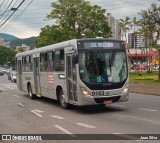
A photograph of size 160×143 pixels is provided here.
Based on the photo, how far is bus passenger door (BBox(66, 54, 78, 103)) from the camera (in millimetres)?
15414

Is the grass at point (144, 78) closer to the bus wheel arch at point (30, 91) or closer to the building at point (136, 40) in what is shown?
the building at point (136, 40)

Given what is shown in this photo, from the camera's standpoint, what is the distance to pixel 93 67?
15203 millimetres

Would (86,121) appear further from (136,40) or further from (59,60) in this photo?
(136,40)

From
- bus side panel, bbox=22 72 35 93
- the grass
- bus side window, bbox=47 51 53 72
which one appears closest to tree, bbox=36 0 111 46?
the grass

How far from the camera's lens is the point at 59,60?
680 inches

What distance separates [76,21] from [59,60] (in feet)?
149

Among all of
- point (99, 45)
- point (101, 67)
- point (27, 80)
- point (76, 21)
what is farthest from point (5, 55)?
point (101, 67)

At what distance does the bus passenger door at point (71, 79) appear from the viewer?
15414mm

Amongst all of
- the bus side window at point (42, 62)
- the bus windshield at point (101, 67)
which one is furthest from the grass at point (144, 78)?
the bus windshield at point (101, 67)

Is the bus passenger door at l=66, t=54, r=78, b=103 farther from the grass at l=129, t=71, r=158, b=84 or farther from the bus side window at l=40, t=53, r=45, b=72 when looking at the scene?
the grass at l=129, t=71, r=158, b=84

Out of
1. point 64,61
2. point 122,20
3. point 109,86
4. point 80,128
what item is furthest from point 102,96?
point 122,20

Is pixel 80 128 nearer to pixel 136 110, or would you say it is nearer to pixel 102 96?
pixel 102 96

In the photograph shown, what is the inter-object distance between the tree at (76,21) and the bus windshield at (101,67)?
45.3m

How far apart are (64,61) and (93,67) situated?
69.3 inches
